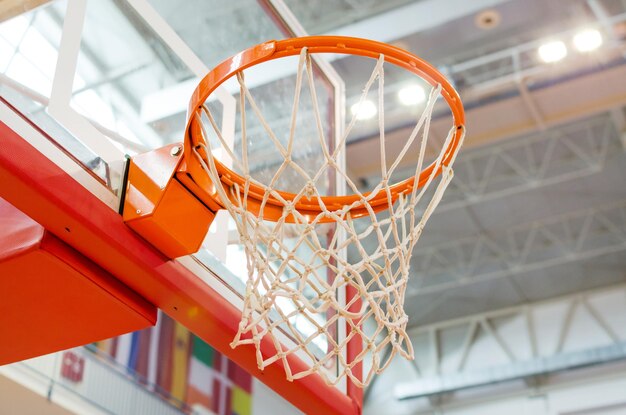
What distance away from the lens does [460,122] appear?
2811 mm

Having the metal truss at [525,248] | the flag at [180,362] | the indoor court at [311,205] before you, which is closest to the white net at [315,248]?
the indoor court at [311,205]

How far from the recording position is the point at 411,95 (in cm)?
819

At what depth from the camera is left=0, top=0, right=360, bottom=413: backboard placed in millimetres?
2365

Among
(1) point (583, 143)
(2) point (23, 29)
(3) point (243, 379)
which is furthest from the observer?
(3) point (243, 379)

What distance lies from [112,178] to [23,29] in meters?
0.55

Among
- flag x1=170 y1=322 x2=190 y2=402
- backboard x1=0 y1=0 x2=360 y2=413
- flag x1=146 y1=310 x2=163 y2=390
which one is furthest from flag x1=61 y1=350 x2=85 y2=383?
backboard x1=0 y1=0 x2=360 y2=413

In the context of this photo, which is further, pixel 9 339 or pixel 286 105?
pixel 286 105

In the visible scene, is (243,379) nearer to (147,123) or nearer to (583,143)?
(583,143)

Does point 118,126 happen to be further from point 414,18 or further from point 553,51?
point 553,51

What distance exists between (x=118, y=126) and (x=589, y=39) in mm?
5701

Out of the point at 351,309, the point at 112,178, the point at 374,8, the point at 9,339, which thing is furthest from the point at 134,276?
Answer: the point at 374,8

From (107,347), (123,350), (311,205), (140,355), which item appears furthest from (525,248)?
(311,205)

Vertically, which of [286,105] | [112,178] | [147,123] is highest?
[286,105]

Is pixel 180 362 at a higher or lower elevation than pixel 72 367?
higher
